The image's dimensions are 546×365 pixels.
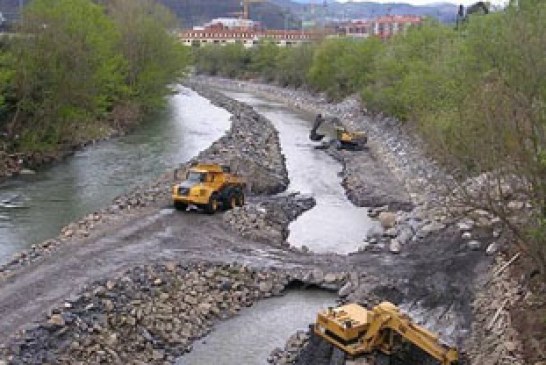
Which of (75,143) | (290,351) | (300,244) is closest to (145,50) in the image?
(75,143)

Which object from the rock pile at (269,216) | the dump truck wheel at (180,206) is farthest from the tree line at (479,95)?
the dump truck wheel at (180,206)

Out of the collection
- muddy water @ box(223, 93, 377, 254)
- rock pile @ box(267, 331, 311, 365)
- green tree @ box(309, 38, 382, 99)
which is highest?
green tree @ box(309, 38, 382, 99)

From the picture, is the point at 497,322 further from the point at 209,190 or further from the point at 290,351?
the point at 209,190

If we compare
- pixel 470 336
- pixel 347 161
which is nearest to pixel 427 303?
pixel 470 336

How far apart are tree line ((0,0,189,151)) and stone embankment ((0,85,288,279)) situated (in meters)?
8.86

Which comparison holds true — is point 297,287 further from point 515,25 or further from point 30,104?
point 30,104

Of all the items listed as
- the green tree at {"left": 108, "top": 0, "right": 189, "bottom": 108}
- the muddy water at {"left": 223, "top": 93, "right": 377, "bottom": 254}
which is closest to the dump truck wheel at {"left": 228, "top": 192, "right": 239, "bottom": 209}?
the muddy water at {"left": 223, "top": 93, "right": 377, "bottom": 254}

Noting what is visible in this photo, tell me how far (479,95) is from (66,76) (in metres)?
32.5

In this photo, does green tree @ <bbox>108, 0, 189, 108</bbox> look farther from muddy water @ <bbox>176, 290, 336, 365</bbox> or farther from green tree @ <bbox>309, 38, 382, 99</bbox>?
muddy water @ <bbox>176, 290, 336, 365</bbox>

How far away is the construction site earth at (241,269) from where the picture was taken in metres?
19.2

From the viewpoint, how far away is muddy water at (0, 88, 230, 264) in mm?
31031

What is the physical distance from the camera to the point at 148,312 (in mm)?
20922

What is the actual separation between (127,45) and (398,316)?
5182 centimetres

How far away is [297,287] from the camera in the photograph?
81.0ft
